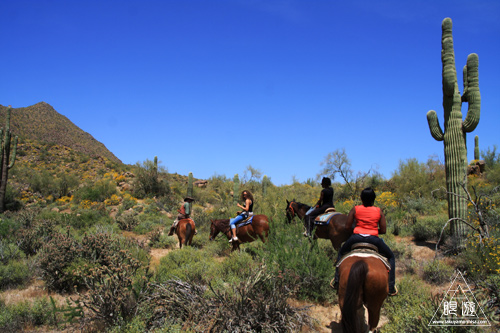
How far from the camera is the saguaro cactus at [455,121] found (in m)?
9.42

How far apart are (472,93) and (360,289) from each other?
9.06 meters

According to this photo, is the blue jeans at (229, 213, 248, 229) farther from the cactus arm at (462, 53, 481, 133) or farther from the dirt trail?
the cactus arm at (462, 53, 481, 133)

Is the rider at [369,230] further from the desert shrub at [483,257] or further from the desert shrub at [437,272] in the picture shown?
the desert shrub at [437,272]

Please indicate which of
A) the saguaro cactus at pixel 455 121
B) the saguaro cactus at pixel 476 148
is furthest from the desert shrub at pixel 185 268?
the saguaro cactus at pixel 476 148

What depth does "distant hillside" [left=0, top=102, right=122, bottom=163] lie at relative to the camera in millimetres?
48250

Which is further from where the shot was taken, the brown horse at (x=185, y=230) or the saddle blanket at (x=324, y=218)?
the brown horse at (x=185, y=230)

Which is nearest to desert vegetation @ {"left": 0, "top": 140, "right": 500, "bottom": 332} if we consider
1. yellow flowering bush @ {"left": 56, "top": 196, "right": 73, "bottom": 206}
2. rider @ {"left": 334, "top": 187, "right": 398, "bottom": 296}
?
rider @ {"left": 334, "top": 187, "right": 398, "bottom": 296}

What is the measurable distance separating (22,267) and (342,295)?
7693mm

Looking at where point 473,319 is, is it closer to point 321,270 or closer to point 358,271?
point 358,271

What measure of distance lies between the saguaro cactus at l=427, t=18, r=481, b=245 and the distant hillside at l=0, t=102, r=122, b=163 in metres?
46.4

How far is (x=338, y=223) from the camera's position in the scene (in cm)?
762

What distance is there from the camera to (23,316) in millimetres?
5367

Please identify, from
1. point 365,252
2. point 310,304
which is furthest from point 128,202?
point 365,252

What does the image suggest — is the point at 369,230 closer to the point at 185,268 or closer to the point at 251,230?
the point at 185,268
